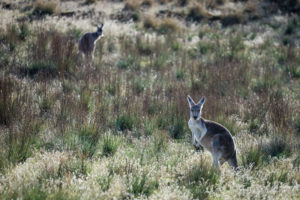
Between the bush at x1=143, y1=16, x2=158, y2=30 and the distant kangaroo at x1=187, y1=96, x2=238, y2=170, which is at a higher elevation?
the bush at x1=143, y1=16, x2=158, y2=30

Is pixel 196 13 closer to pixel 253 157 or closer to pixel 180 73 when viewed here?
pixel 180 73

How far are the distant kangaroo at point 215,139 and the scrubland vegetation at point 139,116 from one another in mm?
171

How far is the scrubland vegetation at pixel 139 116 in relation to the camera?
186 inches

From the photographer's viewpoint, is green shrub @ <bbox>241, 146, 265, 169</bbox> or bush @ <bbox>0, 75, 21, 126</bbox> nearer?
green shrub @ <bbox>241, 146, 265, 169</bbox>

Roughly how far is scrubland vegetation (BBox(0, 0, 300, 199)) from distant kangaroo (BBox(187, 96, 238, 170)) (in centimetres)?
17

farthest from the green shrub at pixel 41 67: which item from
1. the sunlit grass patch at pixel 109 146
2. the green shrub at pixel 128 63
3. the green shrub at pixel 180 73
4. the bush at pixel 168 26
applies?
the bush at pixel 168 26

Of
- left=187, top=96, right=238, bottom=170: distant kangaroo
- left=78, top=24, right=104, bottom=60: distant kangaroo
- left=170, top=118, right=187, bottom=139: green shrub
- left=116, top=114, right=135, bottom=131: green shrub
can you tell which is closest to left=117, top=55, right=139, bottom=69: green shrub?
left=78, top=24, right=104, bottom=60: distant kangaroo

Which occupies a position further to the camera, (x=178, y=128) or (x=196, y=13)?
(x=196, y=13)

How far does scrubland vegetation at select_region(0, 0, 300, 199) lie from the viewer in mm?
4727

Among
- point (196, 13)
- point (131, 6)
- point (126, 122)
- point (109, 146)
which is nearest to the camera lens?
point (109, 146)

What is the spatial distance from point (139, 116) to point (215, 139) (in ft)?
7.19

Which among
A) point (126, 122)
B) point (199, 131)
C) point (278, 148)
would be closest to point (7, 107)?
point (126, 122)

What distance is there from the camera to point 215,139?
526cm

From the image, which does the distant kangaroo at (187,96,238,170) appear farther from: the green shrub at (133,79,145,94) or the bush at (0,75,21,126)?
the green shrub at (133,79,145,94)
